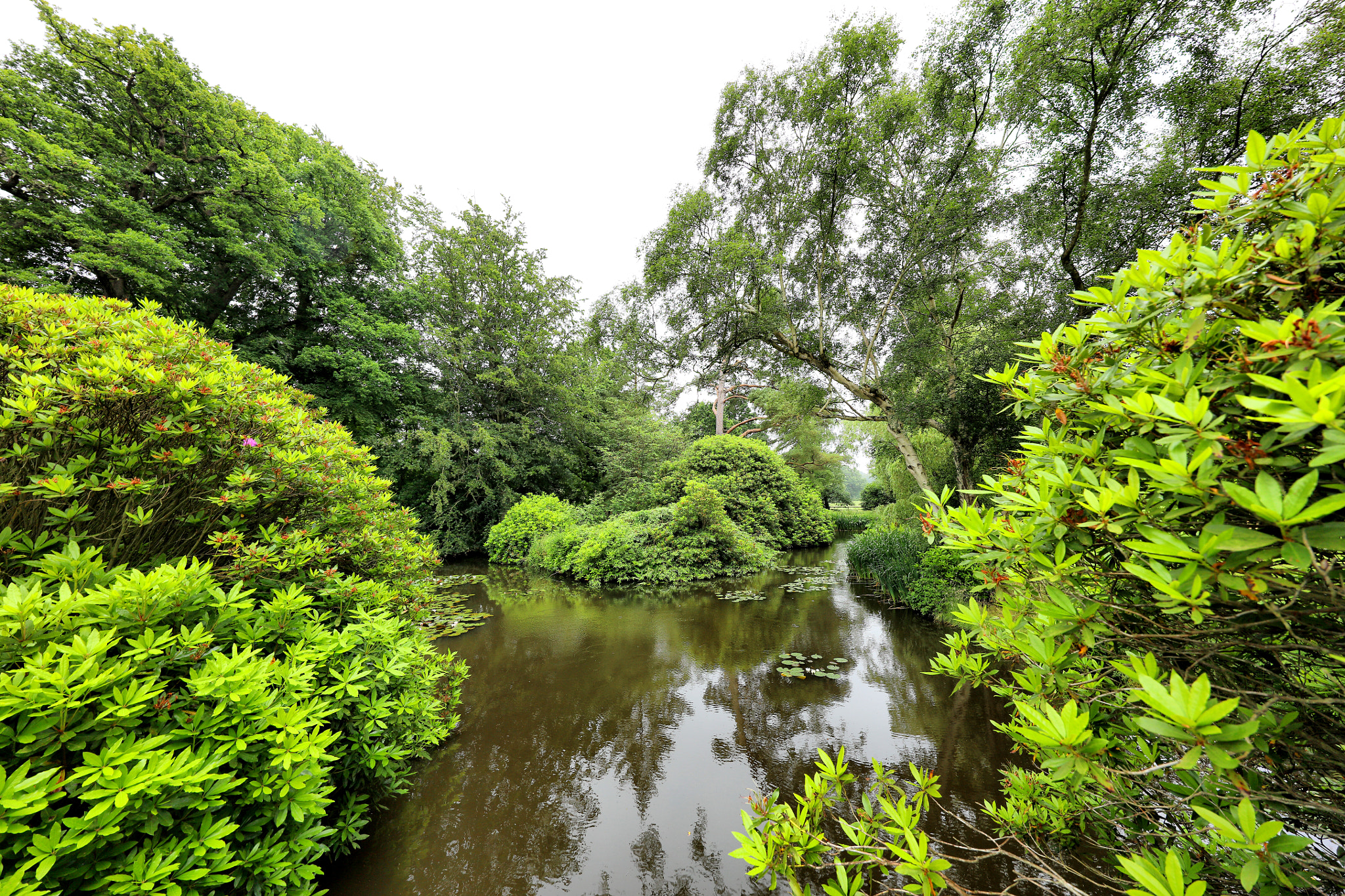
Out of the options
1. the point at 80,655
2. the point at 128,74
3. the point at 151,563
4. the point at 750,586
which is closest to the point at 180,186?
the point at 128,74

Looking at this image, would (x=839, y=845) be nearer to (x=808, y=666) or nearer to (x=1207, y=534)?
(x=1207, y=534)

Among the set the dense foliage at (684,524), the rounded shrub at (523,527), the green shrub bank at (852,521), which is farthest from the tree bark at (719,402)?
the rounded shrub at (523,527)

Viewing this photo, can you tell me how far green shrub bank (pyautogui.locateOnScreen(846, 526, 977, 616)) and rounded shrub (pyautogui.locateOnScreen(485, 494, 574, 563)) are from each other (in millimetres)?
6764

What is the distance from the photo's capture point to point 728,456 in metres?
10.7

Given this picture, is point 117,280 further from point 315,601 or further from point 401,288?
point 315,601

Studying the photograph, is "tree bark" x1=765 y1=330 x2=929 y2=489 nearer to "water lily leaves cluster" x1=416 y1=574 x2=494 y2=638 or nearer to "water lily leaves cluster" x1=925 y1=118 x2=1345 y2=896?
"water lily leaves cluster" x1=925 y1=118 x2=1345 y2=896

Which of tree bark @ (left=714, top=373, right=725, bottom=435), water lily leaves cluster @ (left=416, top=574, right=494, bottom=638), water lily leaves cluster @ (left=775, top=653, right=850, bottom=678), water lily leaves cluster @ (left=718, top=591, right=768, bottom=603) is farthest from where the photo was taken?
tree bark @ (left=714, top=373, right=725, bottom=435)

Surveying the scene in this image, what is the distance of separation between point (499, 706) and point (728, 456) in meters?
7.94

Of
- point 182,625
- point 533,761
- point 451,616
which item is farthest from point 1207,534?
point 451,616

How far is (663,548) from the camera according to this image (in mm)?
8438

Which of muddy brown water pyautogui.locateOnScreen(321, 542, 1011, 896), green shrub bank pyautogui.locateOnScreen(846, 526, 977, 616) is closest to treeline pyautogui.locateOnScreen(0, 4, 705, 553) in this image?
green shrub bank pyautogui.locateOnScreen(846, 526, 977, 616)

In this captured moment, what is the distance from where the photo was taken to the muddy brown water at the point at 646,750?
7.29ft

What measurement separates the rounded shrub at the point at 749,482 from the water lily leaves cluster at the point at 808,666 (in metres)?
5.33

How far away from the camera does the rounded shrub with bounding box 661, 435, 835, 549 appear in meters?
10.4
